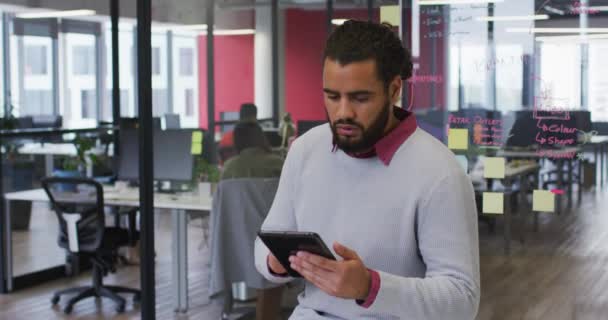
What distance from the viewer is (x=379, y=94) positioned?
1.89 metres

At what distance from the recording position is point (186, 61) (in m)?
5.78

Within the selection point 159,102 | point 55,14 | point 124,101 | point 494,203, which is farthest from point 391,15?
point 55,14

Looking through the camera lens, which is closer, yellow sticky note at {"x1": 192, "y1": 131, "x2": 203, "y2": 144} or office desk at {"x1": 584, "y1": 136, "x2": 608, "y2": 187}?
office desk at {"x1": 584, "y1": 136, "x2": 608, "y2": 187}

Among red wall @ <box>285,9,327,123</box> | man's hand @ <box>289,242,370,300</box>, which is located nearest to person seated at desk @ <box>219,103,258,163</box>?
red wall @ <box>285,9,327,123</box>

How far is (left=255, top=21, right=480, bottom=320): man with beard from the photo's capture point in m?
1.80

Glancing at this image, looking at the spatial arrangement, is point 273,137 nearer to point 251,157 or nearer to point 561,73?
point 251,157

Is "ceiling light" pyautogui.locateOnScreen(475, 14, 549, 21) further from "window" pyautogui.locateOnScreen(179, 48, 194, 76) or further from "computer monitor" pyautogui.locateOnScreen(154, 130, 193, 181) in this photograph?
"computer monitor" pyautogui.locateOnScreen(154, 130, 193, 181)

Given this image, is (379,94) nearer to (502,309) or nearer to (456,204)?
(456,204)

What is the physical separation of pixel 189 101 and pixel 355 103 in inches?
152

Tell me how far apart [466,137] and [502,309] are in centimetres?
78

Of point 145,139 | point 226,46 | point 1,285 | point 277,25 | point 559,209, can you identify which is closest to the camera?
point 559,209

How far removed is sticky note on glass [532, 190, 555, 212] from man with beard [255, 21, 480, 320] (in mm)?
1740

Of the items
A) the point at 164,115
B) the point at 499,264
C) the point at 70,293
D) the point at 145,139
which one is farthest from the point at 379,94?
the point at 70,293

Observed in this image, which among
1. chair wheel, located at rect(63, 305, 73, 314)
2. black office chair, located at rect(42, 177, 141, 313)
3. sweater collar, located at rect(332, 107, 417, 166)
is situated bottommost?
chair wheel, located at rect(63, 305, 73, 314)
